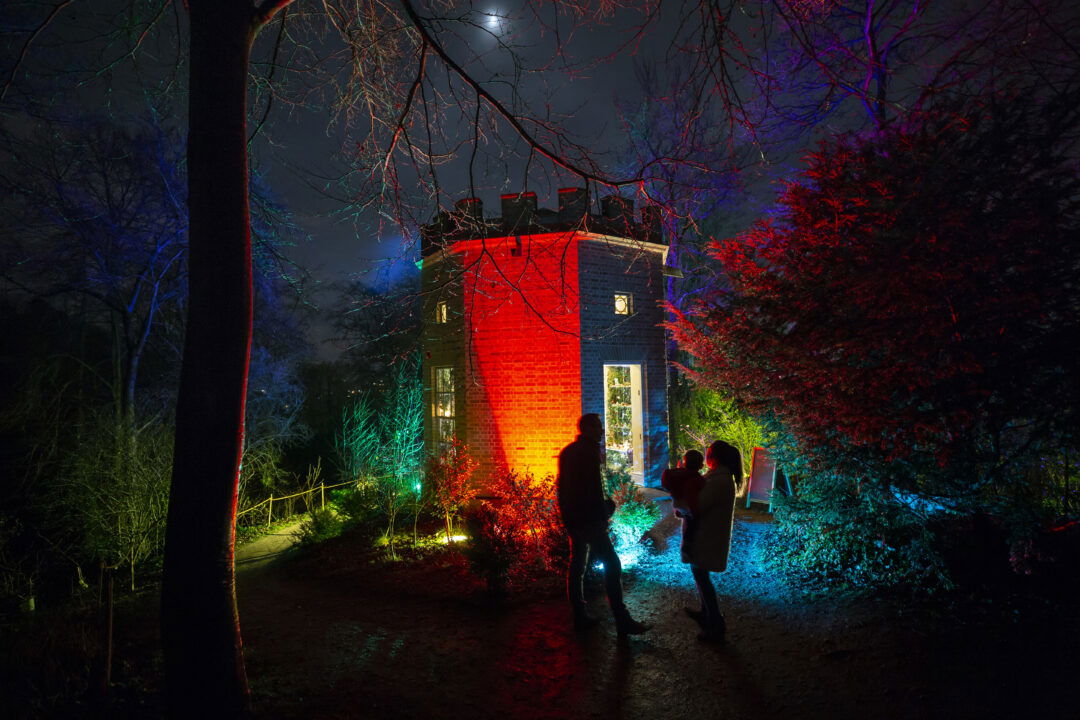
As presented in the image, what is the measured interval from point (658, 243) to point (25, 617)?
11.2 meters

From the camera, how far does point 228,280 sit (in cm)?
344

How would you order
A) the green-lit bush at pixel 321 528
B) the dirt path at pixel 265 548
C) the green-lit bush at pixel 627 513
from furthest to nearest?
1. the green-lit bush at pixel 321 528
2. the dirt path at pixel 265 548
3. the green-lit bush at pixel 627 513

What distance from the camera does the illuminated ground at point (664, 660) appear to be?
362 centimetres

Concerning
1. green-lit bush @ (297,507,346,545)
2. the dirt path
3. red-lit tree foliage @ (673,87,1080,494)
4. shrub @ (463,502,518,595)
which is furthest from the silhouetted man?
the dirt path

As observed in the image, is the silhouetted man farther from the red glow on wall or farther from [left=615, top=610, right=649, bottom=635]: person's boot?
the red glow on wall

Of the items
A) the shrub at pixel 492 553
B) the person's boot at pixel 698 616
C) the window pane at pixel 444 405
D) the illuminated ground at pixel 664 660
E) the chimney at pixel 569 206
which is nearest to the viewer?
the illuminated ground at pixel 664 660

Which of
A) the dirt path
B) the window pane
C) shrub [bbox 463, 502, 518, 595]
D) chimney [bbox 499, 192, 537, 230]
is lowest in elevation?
the dirt path

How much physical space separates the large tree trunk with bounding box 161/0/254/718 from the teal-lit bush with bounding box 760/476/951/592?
591 cm

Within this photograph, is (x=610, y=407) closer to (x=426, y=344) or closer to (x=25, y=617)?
(x=426, y=344)

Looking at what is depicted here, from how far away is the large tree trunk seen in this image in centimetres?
330

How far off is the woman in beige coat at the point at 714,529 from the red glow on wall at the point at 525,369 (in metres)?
4.83

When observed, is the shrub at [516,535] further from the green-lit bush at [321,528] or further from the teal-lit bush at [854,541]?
the green-lit bush at [321,528]

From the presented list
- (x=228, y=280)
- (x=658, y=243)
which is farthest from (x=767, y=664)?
(x=658, y=243)

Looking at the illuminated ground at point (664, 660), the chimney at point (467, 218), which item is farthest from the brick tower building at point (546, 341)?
the illuminated ground at point (664, 660)
